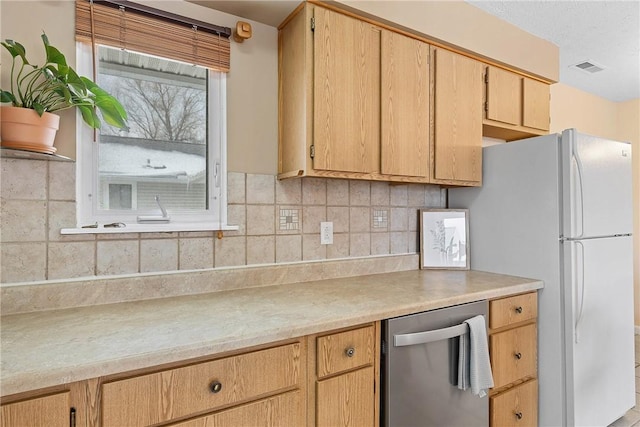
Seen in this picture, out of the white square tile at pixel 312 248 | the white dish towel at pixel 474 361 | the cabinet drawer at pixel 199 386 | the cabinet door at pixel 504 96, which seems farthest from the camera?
the cabinet door at pixel 504 96

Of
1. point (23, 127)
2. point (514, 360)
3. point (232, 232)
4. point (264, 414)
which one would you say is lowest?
point (514, 360)

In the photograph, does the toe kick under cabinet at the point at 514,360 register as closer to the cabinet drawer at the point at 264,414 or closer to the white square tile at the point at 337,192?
the white square tile at the point at 337,192

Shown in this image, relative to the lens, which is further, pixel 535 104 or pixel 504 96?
pixel 535 104

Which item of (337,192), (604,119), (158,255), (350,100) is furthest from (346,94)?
(604,119)

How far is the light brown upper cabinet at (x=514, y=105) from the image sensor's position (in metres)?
2.19

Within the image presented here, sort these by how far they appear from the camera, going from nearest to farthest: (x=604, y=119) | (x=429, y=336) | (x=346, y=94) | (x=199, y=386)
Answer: (x=199, y=386)
(x=429, y=336)
(x=346, y=94)
(x=604, y=119)

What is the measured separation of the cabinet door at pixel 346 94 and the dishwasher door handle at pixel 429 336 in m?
0.79

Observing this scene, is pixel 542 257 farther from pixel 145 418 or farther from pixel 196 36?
pixel 196 36

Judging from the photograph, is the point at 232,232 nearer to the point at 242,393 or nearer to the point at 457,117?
the point at 242,393

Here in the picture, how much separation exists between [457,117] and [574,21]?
1.04m

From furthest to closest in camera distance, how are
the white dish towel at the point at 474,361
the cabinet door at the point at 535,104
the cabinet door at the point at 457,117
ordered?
the cabinet door at the point at 535,104, the cabinet door at the point at 457,117, the white dish towel at the point at 474,361

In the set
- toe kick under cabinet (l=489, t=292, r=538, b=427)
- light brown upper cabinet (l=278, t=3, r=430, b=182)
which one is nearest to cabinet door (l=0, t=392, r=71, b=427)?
light brown upper cabinet (l=278, t=3, r=430, b=182)

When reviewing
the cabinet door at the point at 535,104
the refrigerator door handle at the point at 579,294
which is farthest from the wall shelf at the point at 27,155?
the cabinet door at the point at 535,104

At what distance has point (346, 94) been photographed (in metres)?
1.66
